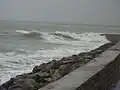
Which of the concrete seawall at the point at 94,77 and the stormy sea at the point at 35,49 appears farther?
the stormy sea at the point at 35,49

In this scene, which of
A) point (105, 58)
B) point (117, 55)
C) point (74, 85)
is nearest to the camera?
point (74, 85)

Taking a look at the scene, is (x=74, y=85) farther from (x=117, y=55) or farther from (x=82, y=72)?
(x=117, y=55)

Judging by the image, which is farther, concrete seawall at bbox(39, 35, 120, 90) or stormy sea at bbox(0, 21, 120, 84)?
stormy sea at bbox(0, 21, 120, 84)

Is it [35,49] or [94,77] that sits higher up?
[94,77]

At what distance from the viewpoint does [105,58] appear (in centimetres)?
483

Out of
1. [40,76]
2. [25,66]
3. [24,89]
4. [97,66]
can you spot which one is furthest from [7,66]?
[97,66]

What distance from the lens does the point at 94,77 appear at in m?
3.72

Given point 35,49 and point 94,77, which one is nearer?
point 94,77

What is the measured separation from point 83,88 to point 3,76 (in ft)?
15.3

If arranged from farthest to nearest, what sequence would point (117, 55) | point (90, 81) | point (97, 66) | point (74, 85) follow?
1. point (117, 55)
2. point (97, 66)
3. point (90, 81)
4. point (74, 85)

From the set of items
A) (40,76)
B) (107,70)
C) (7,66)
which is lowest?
(7,66)

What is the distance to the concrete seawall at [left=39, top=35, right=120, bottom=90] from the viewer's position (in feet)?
10.9

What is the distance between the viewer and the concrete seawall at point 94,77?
3.32 metres

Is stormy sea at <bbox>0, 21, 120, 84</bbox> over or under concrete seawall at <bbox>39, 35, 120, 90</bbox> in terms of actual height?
under
